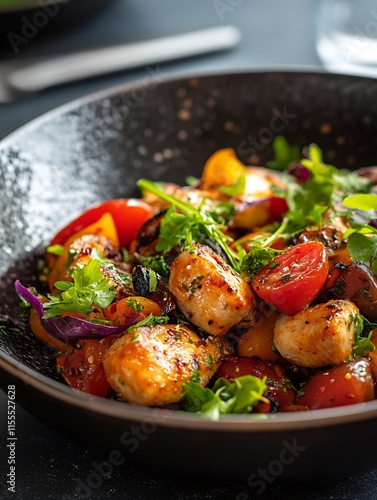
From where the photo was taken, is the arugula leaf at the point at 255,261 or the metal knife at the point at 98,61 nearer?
the arugula leaf at the point at 255,261

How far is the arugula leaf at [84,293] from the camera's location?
2.33 m

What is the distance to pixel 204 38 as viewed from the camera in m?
5.11

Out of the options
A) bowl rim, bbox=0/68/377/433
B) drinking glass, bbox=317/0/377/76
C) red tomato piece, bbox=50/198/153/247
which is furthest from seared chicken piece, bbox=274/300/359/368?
drinking glass, bbox=317/0/377/76

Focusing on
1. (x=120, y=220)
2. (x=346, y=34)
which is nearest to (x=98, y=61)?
(x=346, y=34)

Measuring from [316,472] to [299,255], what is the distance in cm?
63

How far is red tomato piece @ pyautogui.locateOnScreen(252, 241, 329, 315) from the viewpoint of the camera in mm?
2223

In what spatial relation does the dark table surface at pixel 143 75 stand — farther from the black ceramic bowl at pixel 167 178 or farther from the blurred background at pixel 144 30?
the black ceramic bowl at pixel 167 178

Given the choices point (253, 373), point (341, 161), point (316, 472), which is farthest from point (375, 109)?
point (316, 472)

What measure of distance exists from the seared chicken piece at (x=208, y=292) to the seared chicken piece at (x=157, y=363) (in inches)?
2.4

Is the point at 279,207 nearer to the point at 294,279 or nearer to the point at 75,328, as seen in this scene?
the point at 294,279

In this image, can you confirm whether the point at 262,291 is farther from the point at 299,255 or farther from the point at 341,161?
the point at 341,161

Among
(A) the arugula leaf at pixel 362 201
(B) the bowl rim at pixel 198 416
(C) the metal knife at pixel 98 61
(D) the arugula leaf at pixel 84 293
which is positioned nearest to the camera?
(B) the bowl rim at pixel 198 416

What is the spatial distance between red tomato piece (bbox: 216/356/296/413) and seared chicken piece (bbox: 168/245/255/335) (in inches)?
4.0

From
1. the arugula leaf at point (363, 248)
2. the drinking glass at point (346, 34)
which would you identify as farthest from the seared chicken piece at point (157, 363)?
the drinking glass at point (346, 34)
